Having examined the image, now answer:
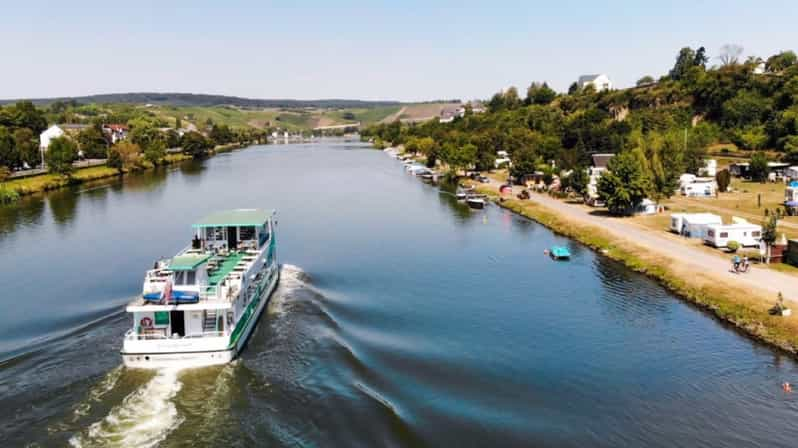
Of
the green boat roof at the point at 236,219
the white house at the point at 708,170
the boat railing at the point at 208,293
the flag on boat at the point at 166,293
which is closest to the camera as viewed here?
the flag on boat at the point at 166,293

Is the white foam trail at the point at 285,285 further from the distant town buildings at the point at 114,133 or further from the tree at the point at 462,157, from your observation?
the distant town buildings at the point at 114,133

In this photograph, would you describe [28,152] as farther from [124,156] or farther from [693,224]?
[693,224]

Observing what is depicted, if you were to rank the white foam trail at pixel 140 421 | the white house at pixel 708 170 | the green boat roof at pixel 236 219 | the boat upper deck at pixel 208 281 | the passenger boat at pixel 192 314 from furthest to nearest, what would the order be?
1. the white house at pixel 708 170
2. the green boat roof at pixel 236 219
3. the boat upper deck at pixel 208 281
4. the passenger boat at pixel 192 314
5. the white foam trail at pixel 140 421

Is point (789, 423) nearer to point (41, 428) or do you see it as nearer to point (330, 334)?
point (330, 334)

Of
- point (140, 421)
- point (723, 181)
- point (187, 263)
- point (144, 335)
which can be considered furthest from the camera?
point (723, 181)

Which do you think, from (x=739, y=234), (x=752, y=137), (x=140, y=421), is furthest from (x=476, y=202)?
(x=752, y=137)

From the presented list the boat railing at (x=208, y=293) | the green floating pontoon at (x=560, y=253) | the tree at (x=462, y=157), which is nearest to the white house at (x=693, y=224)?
the green floating pontoon at (x=560, y=253)
